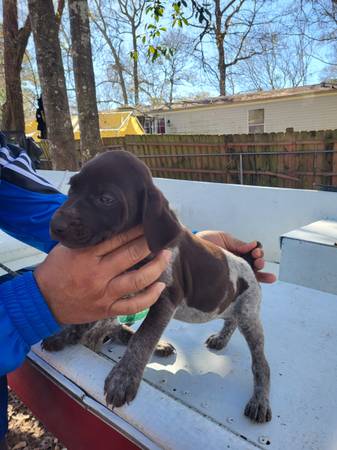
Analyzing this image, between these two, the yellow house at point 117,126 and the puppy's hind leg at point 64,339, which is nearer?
the puppy's hind leg at point 64,339

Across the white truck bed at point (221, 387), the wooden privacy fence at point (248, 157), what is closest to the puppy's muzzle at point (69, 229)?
the white truck bed at point (221, 387)

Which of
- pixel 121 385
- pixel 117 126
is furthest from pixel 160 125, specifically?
pixel 121 385

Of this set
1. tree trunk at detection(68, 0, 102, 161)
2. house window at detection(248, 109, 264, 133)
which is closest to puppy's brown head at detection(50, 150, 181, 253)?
tree trunk at detection(68, 0, 102, 161)

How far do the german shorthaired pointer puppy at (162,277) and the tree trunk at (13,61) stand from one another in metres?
10.1

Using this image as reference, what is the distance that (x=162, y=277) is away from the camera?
1.68m

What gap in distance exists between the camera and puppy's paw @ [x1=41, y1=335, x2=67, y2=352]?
1982 mm

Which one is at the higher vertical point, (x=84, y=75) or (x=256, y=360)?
(x=84, y=75)

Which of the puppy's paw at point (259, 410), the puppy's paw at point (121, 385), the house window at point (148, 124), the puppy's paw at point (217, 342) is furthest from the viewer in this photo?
the house window at point (148, 124)

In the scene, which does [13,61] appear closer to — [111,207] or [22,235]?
[22,235]

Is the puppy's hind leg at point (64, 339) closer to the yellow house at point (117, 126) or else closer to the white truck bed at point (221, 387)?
the white truck bed at point (221, 387)

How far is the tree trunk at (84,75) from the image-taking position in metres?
6.35

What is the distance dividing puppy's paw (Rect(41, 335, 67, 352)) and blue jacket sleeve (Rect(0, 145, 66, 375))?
533 mm

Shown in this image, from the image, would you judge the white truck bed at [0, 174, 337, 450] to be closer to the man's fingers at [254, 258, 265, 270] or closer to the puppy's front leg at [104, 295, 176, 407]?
the puppy's front leg at [104, 295, 176, 407]

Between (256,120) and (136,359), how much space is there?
23.8 metres
